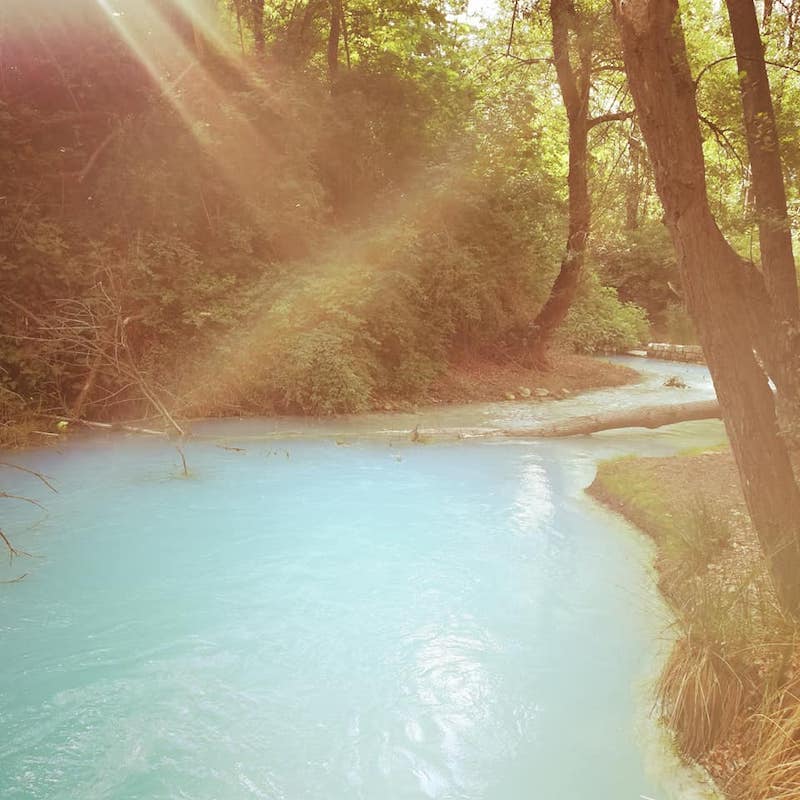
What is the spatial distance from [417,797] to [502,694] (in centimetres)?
103

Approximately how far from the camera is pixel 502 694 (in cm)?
442

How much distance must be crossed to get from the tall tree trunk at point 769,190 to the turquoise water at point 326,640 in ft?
7.05

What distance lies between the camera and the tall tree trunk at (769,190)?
4973 millimetres

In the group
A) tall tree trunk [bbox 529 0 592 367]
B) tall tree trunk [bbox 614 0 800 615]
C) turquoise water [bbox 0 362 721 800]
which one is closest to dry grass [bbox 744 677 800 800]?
turquoise water [bbox 0 362 721 800]

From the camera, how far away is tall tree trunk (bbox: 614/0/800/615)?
12.5 feet

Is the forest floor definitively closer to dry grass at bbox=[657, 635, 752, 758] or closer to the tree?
the tree

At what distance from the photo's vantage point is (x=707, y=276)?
389 centimetres

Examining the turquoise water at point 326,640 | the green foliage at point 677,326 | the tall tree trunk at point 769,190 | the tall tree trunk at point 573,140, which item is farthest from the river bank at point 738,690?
the green foliage at point 677,326

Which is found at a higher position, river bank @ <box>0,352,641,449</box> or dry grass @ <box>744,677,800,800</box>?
river bank @ <box>0,352,641,449</box>

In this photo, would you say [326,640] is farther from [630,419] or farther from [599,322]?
[599,322]

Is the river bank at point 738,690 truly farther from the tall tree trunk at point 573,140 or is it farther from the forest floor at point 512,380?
the tall tree trunk at point 573,140

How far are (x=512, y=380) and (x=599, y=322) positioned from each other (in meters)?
6.37

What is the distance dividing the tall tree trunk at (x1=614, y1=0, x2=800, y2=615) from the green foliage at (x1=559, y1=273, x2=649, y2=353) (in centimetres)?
1556

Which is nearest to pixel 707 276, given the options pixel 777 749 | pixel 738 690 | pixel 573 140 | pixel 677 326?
pixel 738 690
